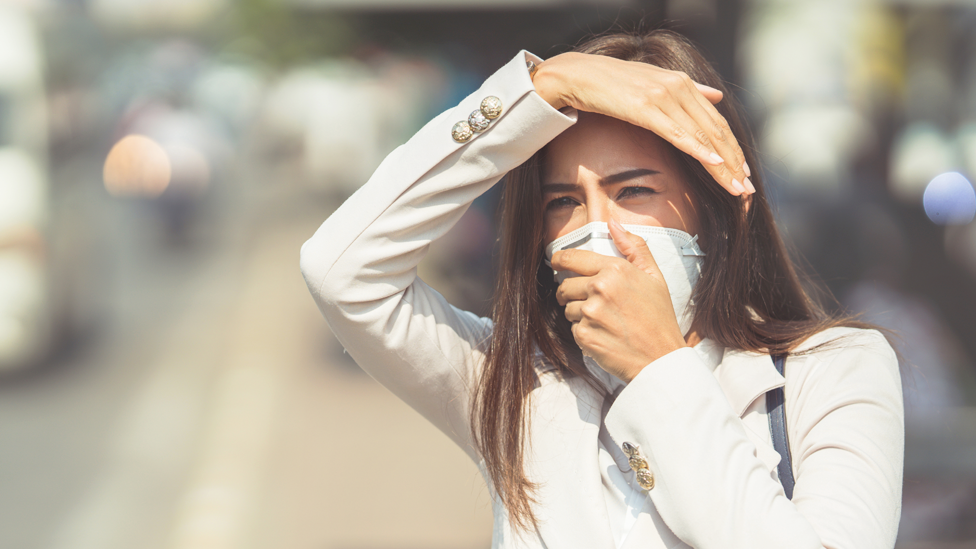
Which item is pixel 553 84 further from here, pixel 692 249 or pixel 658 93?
pixel 692 249

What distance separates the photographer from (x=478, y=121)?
59.5 inches

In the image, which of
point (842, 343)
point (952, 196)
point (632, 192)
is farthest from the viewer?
point (952, 196)

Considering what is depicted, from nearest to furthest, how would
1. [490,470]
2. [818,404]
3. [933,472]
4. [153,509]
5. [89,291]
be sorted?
[818,404] < [490,470] < [933,472] < [153,509] < [89,291]

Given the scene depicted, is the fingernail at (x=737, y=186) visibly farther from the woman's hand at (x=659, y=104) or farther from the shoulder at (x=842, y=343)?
the shoulder at (x=842, y=343)

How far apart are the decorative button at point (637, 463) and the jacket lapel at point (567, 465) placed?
130mm

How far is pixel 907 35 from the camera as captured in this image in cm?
412

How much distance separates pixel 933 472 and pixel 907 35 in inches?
84.2

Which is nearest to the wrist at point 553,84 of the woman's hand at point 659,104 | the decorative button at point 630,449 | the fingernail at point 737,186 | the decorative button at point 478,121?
the woman's hand at point 659,104

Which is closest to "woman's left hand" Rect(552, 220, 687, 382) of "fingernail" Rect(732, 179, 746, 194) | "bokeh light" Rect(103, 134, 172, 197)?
"fingernail" Rect(732, 179, 746, 194)

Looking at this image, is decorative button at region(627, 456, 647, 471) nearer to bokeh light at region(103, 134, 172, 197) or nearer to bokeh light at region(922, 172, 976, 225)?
bokeh light at region(922, 172, 976, 225)

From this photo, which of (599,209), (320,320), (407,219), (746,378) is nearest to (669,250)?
(599,209)

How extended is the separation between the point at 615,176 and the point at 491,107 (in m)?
0.29

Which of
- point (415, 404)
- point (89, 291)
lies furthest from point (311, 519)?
point (89, 291)

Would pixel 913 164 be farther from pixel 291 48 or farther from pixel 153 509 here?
pixel 291 48
